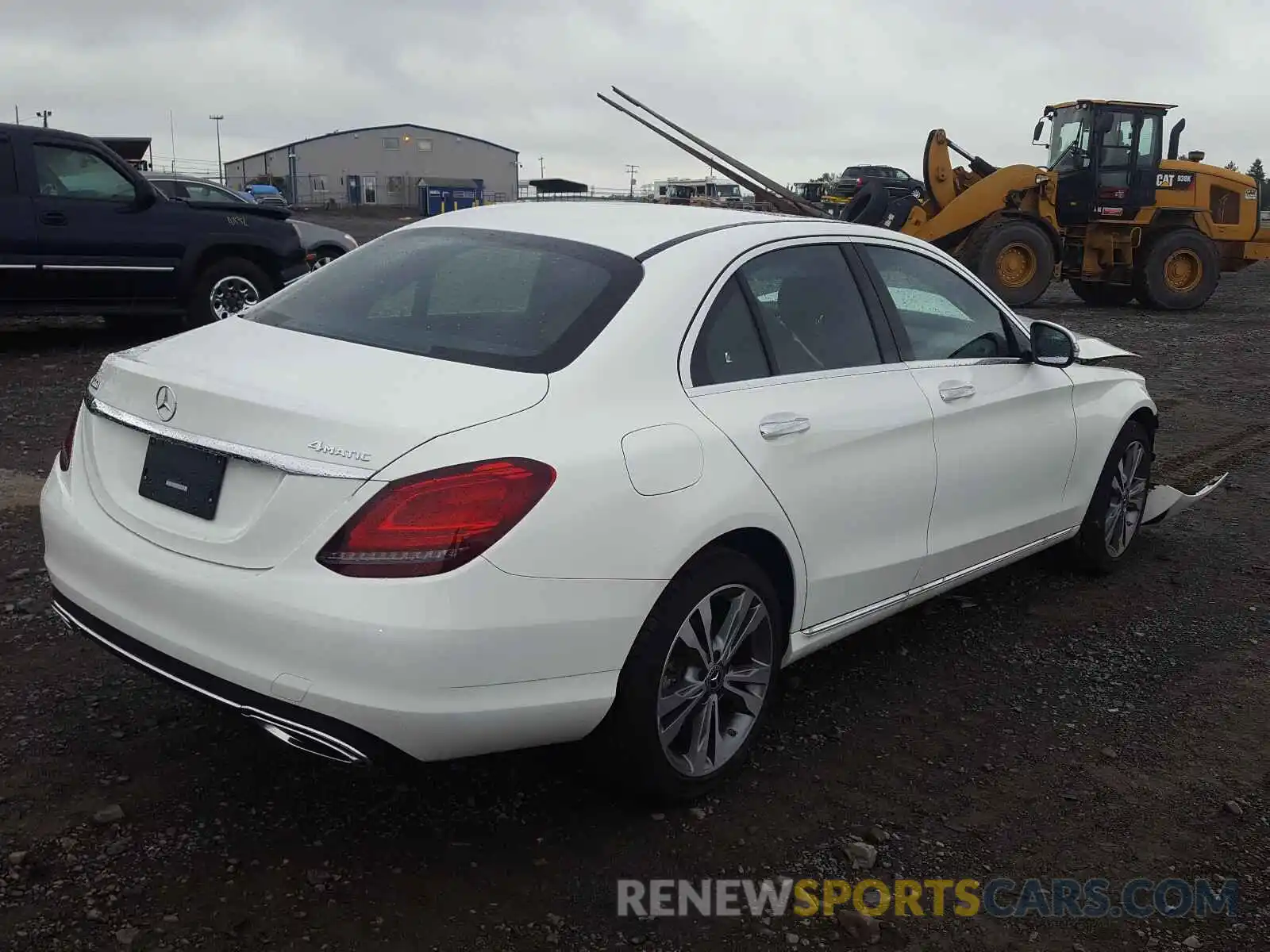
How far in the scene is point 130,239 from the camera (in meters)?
10.4

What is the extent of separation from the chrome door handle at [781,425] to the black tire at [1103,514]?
7.47 feet

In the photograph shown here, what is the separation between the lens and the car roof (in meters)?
3.62

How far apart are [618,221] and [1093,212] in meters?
16.0

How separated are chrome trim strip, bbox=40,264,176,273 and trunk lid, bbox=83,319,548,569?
7686 mm

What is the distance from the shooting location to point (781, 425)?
3.42m

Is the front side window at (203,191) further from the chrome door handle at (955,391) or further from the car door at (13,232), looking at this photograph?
the chrome door handle at (955,391)

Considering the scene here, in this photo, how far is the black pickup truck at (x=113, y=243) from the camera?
9.94 metres

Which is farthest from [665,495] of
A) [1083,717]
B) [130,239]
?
[130,239]

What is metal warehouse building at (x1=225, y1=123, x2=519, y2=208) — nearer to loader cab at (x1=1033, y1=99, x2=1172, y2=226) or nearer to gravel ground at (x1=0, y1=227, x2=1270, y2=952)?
loader cab at (x1=1033, y1=99, x2=1172, y2=226)

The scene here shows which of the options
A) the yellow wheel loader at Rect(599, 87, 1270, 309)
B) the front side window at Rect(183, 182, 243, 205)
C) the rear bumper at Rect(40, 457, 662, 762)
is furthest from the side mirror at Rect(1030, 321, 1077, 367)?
the front side window at Rect(183, 182, 243, 205)

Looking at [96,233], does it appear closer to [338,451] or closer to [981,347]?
[981,347]

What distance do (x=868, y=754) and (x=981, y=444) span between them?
1239mm

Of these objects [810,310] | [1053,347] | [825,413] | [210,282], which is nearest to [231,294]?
[210,282]

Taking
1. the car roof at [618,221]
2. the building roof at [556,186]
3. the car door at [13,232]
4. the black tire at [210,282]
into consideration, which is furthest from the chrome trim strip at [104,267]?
the building roof at [556,186]
